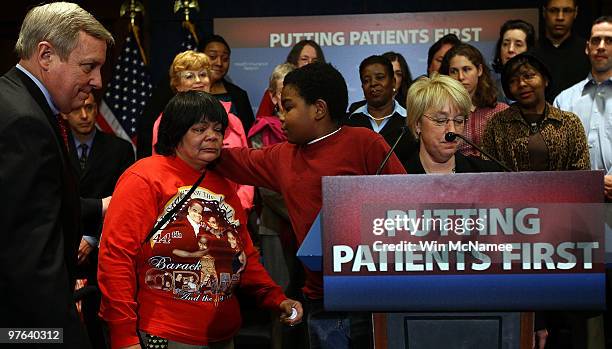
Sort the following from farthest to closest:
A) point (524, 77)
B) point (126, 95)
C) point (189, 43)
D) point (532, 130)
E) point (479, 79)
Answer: point (189, 43) < point (126, 95) < point (479, 79) < point (524, 77) < point (532, 130)

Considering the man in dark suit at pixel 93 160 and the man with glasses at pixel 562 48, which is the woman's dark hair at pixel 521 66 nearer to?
the man with glasses at pixel 562 48

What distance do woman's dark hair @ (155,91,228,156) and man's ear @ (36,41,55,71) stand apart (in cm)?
78

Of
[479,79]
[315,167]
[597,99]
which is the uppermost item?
[479,79]

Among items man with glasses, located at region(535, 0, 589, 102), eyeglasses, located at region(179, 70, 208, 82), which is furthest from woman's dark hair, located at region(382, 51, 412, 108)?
→ eyeglasses, located at region(179, 70, 208, 82)

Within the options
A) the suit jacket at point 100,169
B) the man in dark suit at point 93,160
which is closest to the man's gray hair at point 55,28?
the man in dark suit at point 93,160

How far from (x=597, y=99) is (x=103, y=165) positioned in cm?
259

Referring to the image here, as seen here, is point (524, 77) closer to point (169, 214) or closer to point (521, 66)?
point (521, 66)

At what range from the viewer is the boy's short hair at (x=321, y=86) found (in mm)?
2871

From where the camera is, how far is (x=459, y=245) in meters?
2.11

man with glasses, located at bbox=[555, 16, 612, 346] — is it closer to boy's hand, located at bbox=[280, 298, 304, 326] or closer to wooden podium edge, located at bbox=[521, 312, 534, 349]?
boy's hand, located at bbox=[280, 298, 304, 326]

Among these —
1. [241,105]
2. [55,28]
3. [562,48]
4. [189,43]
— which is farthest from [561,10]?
[55,28]

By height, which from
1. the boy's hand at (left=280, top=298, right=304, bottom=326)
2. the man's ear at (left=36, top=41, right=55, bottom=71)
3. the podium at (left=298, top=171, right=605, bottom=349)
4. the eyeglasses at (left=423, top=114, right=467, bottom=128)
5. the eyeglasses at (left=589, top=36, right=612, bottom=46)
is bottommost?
the boy's hand at (left=280, top=298, right=304, bottom=326)

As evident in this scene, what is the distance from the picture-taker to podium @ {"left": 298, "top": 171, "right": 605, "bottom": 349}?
82.6 inches

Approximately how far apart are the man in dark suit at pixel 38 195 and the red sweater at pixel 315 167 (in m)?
0.82
